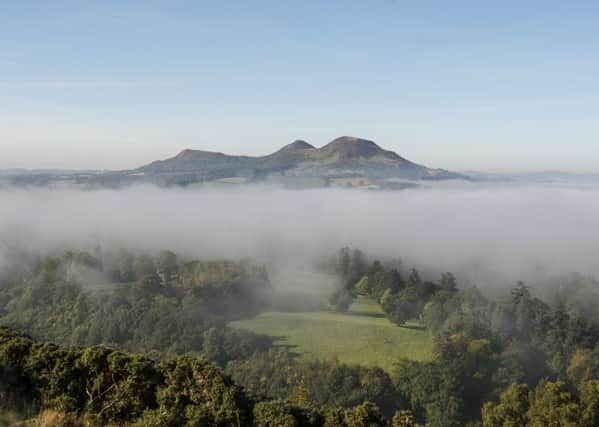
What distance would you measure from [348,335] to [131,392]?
5485 cm

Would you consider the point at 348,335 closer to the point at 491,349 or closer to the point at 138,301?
the point at 491,349

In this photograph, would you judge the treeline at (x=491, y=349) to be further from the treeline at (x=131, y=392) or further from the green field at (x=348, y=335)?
the treeline at (x=131, y=392)

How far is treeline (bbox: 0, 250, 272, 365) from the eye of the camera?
69.0m

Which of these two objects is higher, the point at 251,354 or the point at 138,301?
the point at 138,301

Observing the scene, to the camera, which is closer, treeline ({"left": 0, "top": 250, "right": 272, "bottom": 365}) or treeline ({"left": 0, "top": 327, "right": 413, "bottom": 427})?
treeline ({"left": 0, "top": 327, "right": 413, "bottom": 427})

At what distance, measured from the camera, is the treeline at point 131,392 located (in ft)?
49.8

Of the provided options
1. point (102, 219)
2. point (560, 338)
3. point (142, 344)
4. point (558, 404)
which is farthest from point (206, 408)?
point (102, 219)

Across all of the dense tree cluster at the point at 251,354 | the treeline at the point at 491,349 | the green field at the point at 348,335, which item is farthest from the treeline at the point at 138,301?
the treeline at the point at 491,349

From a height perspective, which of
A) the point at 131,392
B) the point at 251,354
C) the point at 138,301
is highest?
the point at 131,392

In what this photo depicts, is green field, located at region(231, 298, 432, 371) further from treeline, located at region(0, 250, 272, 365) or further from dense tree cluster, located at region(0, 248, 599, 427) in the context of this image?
treeline, located at region(0, 250, 272, 365)

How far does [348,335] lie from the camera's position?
68.6 meters

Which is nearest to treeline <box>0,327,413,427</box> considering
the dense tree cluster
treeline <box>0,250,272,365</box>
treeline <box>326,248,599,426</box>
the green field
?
the dense tree cluster

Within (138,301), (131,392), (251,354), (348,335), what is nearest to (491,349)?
(348,335)

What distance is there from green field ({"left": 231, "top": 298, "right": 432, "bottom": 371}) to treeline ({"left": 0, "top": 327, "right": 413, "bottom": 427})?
43.5 m
